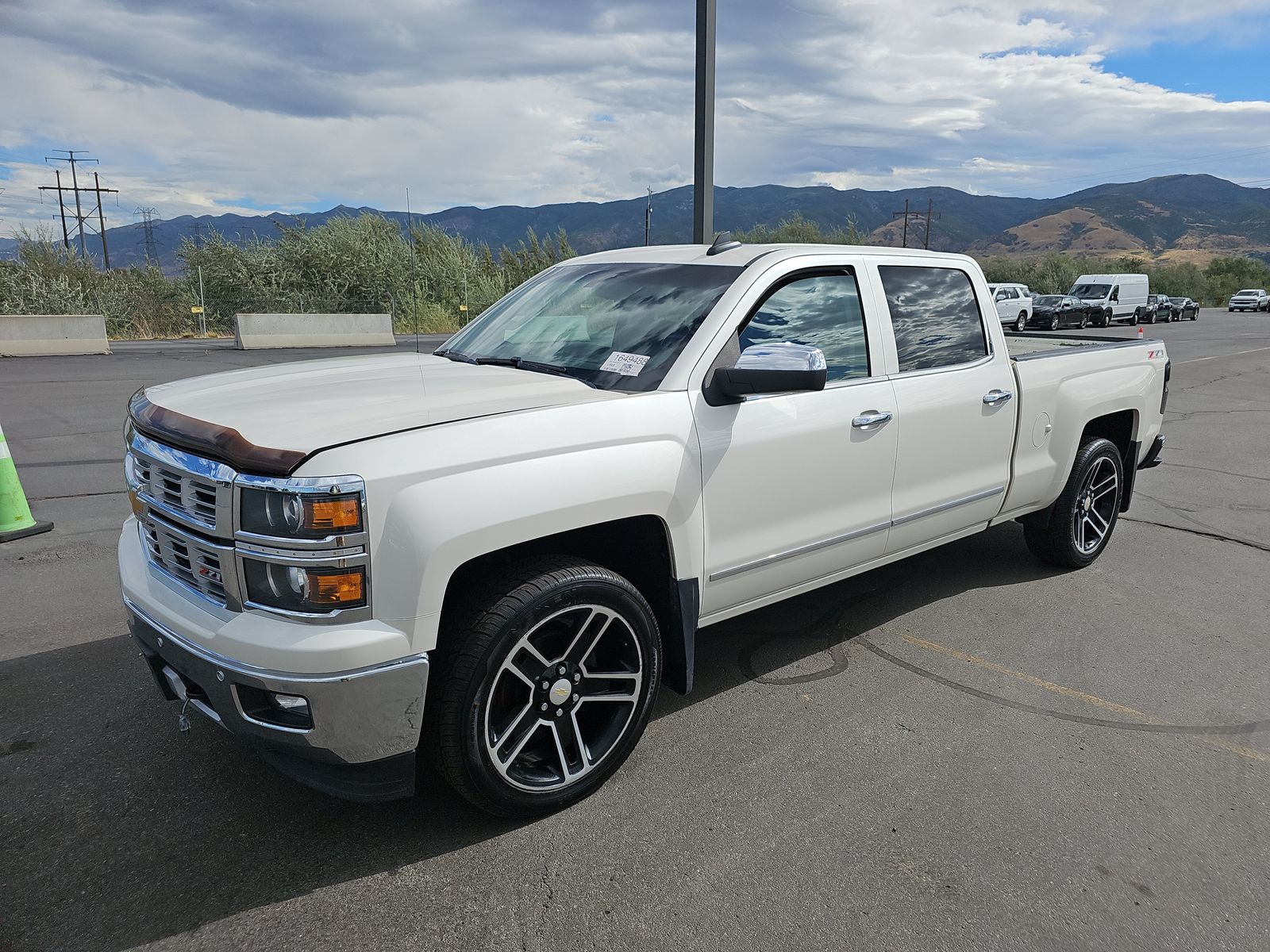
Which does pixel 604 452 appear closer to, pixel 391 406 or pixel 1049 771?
pixel 391 406

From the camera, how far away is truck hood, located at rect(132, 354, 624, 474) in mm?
2439

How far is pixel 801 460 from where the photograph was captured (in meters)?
3.46

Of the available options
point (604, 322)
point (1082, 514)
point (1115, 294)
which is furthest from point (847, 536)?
point (1115, 294)

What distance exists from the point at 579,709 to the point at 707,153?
22.4 ft

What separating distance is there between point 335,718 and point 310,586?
0.37m

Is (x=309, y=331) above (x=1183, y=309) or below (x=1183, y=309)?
below

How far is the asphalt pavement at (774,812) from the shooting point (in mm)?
2436

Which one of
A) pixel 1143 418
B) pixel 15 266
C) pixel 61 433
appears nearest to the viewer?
pixel 1143 418

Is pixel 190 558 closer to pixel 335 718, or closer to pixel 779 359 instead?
pixel 335 718

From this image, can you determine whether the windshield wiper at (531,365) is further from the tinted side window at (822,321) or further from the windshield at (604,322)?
the tinted side window at (822,321)

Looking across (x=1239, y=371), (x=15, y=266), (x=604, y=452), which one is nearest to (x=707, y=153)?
(x=604, y=452)

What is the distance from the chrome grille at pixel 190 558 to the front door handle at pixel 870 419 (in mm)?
2466

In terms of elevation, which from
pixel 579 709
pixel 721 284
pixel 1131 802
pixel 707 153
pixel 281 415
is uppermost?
pixel 707 153

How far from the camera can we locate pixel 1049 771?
3.20 meters
